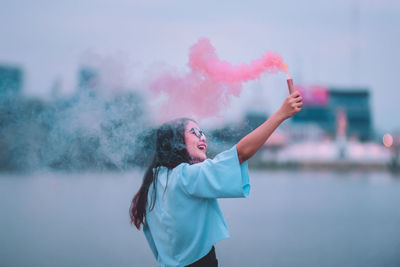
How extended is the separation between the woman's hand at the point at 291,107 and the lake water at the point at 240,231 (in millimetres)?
1469

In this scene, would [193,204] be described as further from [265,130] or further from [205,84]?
[205,84]

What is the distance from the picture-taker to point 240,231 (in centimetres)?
614

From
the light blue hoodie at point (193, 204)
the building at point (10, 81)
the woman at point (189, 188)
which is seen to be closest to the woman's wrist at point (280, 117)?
the woman at point (189, 188)

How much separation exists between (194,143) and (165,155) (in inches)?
6.3

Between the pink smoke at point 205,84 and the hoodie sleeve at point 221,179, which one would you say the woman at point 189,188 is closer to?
the hoodie sleeve at point 221,179

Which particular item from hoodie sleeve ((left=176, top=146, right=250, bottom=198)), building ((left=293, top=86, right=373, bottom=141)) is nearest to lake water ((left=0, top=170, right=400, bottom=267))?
hoodie sleeve ((left=176, top=146, right=250, bottom=198))

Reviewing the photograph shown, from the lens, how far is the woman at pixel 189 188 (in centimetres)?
165

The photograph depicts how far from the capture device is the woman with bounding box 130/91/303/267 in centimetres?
165

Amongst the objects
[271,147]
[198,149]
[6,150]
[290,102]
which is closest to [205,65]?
[198,149]

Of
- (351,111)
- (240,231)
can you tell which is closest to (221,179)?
(240,231)

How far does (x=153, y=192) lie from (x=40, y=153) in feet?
4.55

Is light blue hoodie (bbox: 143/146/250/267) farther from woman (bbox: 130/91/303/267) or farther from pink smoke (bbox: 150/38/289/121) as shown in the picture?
pink smoke (bbox: 150/38/289/121)

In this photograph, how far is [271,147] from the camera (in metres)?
41.6

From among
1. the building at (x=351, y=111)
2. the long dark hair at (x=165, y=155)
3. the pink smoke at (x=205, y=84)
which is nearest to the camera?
the long dark hair at (x=165, y=155)
